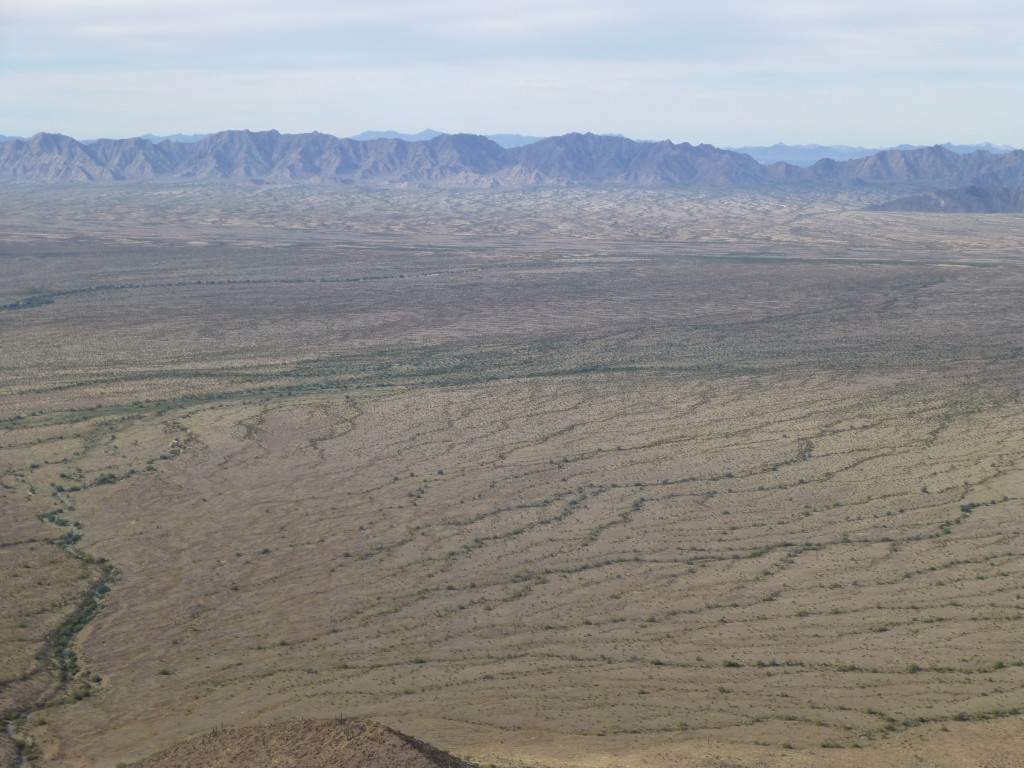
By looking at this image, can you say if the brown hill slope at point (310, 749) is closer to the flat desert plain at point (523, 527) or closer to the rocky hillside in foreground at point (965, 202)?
the flat desert plain at point (523, 527)

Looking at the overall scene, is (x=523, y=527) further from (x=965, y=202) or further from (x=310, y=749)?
→ (x=965, y=202)

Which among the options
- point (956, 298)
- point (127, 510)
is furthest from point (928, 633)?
point (956, 298)

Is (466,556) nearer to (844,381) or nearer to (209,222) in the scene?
(844,381)

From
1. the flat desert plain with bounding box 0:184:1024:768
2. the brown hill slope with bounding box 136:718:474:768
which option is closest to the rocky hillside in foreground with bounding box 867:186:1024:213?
the flat desert plain with bounding box 0:184:1024:768

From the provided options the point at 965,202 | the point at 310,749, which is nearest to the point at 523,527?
the point at 310,749

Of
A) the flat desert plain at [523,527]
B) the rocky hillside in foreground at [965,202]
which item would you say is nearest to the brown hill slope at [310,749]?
the flat desert plain at [523,527]

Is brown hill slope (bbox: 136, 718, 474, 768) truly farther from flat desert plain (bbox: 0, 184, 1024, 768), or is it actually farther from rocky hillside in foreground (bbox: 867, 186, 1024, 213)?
rocky hillside in foreground (bbox: 867, 186, 1024, 213)
